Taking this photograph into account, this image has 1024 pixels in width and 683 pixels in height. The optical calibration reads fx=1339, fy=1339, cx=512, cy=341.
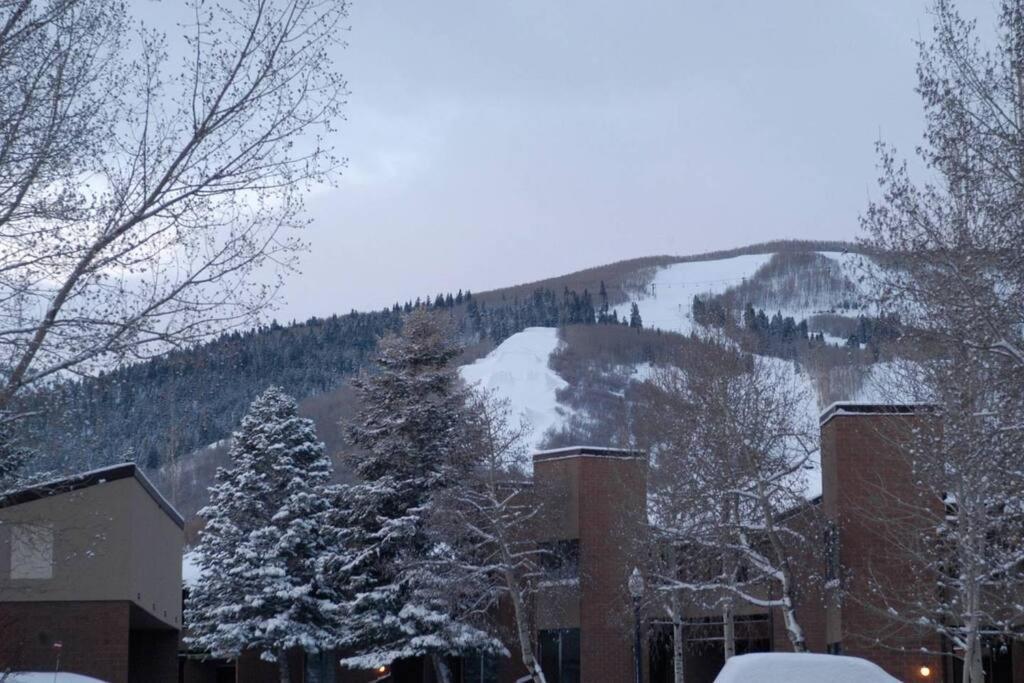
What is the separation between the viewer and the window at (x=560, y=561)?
3312cm

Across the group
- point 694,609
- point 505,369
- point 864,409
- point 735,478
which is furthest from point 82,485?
point 505,369

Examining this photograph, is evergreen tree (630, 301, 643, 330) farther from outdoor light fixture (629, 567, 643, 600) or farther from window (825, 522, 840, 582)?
window (825, 522, 840, 582)

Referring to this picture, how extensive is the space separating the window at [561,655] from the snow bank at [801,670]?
80.8 feet

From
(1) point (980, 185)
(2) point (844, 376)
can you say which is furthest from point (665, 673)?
(1) point (980, 185)

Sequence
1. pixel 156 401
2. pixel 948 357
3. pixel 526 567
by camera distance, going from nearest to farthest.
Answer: pixel 156 401
pixel 948 357
pixel 526 567

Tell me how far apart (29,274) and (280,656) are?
99.9 ft

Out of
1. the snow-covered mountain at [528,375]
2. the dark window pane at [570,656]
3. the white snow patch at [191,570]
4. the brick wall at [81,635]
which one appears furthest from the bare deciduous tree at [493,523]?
the snow-covered mountain at [528,375]

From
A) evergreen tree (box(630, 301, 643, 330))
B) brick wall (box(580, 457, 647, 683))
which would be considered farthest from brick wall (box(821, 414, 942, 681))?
evergreen tree (box(630, 301, 643, 330))

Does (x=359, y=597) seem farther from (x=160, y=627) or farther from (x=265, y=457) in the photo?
(x=265, y=457)

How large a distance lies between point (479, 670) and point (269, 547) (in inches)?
290

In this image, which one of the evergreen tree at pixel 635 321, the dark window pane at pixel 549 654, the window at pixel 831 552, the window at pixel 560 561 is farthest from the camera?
the evergreen tree at pixel 635 321

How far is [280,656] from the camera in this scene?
41156 mm

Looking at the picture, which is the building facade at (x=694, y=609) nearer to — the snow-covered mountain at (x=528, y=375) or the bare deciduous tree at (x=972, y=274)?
the bare deciduous tree at (x=972, y=274)

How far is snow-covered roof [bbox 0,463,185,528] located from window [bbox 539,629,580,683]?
35.7 ft
